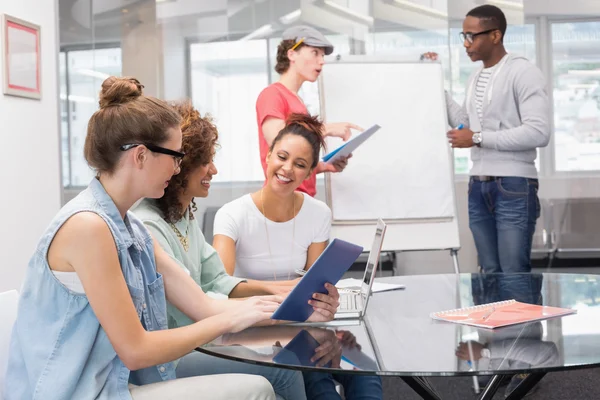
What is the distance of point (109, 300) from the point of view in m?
1.47

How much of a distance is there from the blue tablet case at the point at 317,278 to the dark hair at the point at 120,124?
1.42ft

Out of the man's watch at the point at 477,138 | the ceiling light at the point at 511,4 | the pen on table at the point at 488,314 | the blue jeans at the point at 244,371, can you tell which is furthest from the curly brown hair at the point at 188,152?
the ceiling light at the point at 511,4

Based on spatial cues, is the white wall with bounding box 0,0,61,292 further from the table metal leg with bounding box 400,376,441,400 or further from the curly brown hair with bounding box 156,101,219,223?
the table metal leg with bounding box 400,376,441,400

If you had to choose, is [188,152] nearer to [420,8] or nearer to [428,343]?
[428,343]

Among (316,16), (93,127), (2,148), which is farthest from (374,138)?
(93,127)

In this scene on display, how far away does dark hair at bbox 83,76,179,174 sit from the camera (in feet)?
5.22

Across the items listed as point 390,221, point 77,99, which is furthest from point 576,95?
point 77,99

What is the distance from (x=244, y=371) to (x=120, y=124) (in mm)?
817

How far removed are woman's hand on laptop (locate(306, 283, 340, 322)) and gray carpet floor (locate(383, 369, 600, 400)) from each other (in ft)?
5.47

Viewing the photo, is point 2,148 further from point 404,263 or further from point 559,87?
point 559,87

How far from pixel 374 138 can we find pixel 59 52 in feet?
6.44

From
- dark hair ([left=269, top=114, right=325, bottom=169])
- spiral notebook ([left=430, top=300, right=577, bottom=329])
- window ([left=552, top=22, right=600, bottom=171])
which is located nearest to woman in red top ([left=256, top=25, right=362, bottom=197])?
dark hair ([left=269, top=114, right=325, bottom=169])

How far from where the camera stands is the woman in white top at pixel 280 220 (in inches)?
104

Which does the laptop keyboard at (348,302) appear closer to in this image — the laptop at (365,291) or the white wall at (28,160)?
the laptop at (365,291)
